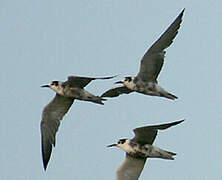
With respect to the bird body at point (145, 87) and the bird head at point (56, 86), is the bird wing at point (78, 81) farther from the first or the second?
the bird body at point (145, 87)

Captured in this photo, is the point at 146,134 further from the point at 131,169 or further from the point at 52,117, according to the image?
the point at 52,117

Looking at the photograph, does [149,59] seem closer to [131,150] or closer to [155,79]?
[155,79]

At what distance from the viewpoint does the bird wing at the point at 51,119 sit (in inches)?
868

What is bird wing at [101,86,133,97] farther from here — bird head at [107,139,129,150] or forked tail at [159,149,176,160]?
forked tail at [159,149,176,160]

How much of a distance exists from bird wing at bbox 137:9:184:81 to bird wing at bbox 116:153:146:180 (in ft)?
8.30

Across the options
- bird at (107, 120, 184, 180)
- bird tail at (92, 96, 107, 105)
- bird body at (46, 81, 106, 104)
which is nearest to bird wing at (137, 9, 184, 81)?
bird tail at (92, 96, 107, 105)

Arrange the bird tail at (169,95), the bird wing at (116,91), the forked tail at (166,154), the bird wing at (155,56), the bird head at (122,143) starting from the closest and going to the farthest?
the forked tail at (166,154) → the bird head at (122,143) → the bird tail at (169,95) → the bird wing at (155,56) → the bird wing at (116,91)

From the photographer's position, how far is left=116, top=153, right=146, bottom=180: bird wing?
19.9 m

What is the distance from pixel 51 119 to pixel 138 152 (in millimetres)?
3625

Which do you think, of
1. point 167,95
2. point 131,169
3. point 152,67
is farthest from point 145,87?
point 131,169

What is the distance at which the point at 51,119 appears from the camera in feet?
72.5

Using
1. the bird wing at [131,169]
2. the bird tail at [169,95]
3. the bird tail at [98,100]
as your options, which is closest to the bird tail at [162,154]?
the bird wing at [131,169]

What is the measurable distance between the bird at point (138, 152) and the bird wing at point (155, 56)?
2.16 meters

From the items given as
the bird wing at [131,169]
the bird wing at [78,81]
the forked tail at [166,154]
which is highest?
the bird wing at [78,81]
